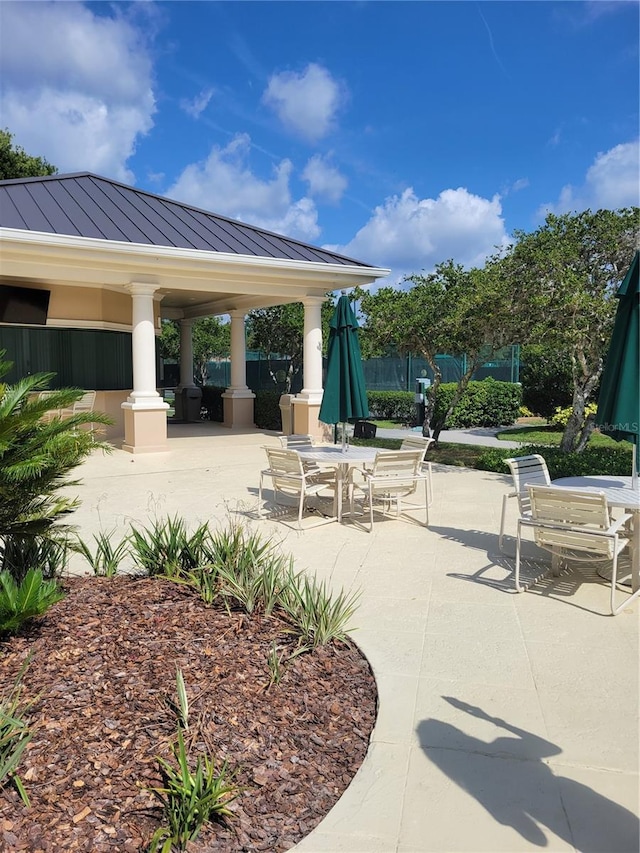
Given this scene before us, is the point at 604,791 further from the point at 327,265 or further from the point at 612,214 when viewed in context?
the point at 327,265

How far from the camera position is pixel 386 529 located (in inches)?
288

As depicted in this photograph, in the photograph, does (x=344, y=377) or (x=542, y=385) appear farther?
(x=542, y=385)

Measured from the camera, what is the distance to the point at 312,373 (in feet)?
48.2

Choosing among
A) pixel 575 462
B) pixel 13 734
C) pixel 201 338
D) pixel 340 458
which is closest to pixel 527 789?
pixel 13 734

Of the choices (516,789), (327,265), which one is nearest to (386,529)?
(516,789)

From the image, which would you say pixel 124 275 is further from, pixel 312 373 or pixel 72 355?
pixel 312 373

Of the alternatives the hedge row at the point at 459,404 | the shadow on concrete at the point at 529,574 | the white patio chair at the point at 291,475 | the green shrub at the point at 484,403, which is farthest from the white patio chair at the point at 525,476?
the green shrub at the point at 484,403

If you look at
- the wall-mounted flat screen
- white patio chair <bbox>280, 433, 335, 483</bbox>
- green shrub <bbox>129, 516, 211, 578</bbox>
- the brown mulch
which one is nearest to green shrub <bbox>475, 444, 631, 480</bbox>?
white patio chair <bbox>280, 433, 335, 483</bbox>

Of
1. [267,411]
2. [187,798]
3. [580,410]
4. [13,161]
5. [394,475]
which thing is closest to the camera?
[187,798]

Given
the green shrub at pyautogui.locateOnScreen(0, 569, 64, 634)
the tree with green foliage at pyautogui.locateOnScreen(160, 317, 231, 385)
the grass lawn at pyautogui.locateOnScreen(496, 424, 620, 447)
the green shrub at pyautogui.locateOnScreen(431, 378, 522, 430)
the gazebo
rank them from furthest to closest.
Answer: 1. the tree with green foliage at pyautogui.locateOnScreen(160, 317, 231, 385)
2. the green shrub at pyautogui.locateOnScreen(431, 378, 522, 430)
3. the grass lawn at pyautogui.locateOnScreen(496, 424, 620, 447)
4. the gazebo
5. the green shrub at pyautogui.locateOnScreen(0, 569, 64, 634)

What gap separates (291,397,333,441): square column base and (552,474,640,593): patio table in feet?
28.6

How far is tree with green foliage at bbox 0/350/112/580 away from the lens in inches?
143

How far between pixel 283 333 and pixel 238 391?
160 inches

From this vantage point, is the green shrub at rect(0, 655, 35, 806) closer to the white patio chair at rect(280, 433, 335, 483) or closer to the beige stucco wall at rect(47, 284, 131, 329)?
the white patio chair at rect(280, 433, 335, 483)
